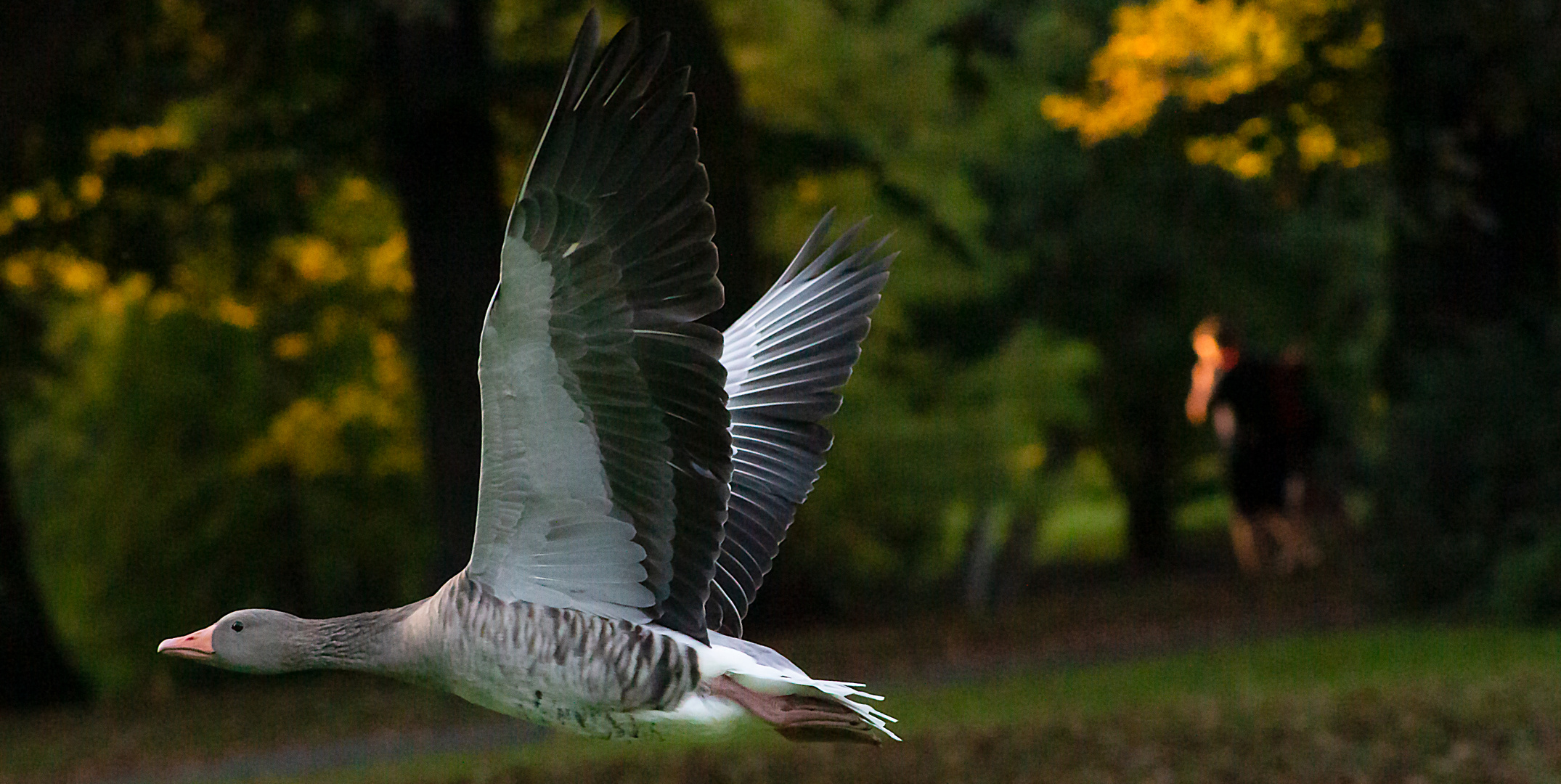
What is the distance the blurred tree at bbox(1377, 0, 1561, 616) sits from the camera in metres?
12.2

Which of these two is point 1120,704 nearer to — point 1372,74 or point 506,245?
point 1372,74

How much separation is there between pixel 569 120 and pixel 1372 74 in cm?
1034

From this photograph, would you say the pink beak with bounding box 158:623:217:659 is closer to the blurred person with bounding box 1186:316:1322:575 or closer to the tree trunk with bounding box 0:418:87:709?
the blurred person with bounding box 1186:316:1322:575

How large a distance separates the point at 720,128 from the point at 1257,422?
211 inches

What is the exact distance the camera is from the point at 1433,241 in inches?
529

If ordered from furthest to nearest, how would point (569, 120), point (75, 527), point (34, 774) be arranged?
point (75, 527) < point (34, 774) < point (569, 120)

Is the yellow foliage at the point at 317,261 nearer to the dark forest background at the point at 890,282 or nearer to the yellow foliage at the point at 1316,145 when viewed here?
the dark forest background at the point at 890,282

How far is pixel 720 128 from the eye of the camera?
11.5m

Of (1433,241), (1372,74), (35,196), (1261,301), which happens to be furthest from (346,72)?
(1261,301)

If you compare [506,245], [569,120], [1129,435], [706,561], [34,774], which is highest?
[1129,435]

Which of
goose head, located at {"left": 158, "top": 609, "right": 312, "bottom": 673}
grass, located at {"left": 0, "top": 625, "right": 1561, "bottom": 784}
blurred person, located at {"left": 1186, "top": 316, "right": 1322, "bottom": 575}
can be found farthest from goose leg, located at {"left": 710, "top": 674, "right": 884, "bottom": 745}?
blurred person, located at {"left": 1186, "top": 316, "right": 1322, "bottom": 575}

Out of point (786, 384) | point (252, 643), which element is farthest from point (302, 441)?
point (252, 643)

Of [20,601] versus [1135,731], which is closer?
[1135,731]

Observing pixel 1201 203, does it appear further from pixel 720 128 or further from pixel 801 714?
pixel 801 714
